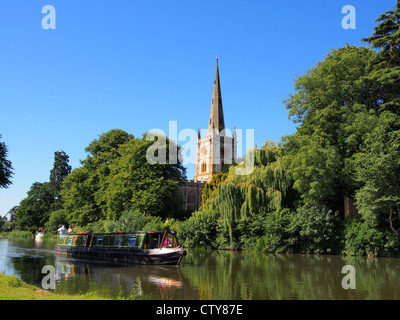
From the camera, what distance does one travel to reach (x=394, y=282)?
49.1ft

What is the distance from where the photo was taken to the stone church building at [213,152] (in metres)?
108

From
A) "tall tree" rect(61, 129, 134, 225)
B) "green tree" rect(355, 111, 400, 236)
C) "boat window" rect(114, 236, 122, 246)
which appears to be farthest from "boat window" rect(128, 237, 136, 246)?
"tall tree" rect(61, 129, 134, 225)

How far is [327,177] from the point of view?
87.7ft

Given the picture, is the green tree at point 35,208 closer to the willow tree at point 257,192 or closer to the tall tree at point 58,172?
the tall tree at point 58,172

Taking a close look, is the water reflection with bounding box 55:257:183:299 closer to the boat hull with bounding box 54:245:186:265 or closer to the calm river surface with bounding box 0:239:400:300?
the calm river surface with bounding box 0:239:400:300

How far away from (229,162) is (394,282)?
95.1m

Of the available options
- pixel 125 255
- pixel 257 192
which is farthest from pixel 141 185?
pixel 125 255

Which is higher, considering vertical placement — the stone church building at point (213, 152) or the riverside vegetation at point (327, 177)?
the stone church building at point (213, 152)

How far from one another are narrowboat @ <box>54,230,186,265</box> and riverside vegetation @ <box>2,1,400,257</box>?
6.37 m

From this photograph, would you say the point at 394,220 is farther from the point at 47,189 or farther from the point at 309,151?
the point at 47,189

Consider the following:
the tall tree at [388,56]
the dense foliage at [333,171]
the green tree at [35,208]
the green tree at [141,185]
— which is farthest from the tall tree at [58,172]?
the tall tree at [388,56]

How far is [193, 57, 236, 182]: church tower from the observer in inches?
4326

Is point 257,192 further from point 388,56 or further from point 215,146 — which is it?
point 215,146
